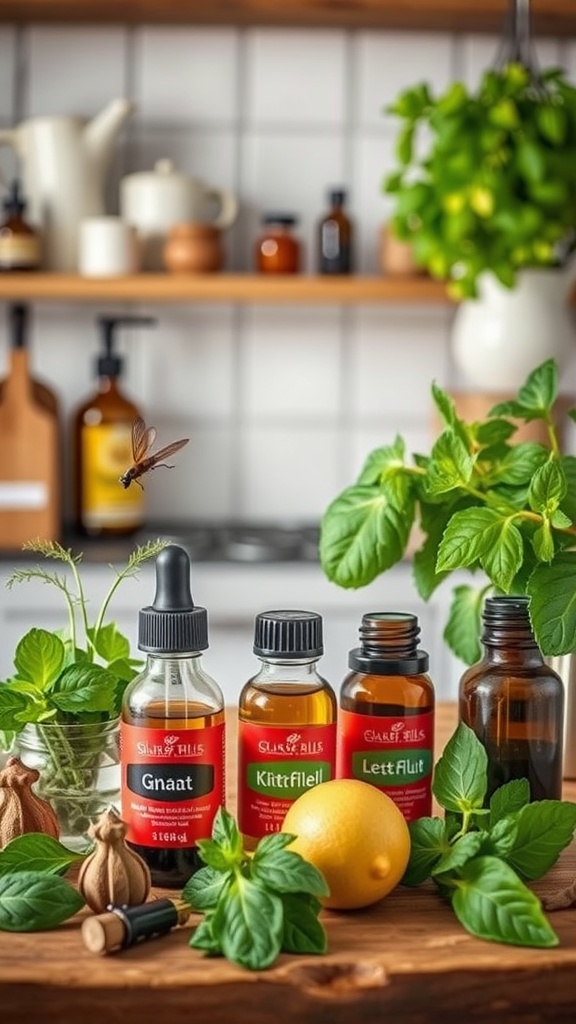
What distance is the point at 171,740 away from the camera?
2.69 ft

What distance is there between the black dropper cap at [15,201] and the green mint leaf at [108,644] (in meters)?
1.67

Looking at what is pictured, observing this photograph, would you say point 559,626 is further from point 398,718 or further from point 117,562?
point 117,562

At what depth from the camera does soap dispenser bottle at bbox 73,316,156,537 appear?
253cm

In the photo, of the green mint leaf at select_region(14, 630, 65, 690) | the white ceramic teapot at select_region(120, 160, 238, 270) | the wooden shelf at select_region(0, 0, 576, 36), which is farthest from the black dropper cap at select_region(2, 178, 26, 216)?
the green mint leaf at select_region(14, 630, 65, 690)

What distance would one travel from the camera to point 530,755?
92 centimetres

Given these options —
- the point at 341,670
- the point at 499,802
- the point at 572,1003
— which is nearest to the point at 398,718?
the point at 499,802

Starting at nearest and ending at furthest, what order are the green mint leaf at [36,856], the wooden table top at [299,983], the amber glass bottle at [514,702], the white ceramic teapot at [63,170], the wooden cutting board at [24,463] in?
1. the wooden table top at [299,983]
2. the green mint leaf at [36,856]
3. the amber glass bottle at [514,702]
4. the wooden cutting board at [24,463]
5. the white ceramic teapot at [63,170]

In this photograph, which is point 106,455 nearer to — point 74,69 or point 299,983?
point 74,69

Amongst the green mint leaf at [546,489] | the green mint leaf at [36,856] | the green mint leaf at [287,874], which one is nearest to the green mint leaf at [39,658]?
the green mint leaf at [36,856]

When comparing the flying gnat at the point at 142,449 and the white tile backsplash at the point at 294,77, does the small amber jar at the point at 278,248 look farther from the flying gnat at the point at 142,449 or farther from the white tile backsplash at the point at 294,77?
the flying gnat at the point at 142,449

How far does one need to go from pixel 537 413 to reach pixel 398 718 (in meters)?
0.27

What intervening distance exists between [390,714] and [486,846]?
0.11m

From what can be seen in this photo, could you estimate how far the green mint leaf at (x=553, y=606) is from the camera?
844 mm

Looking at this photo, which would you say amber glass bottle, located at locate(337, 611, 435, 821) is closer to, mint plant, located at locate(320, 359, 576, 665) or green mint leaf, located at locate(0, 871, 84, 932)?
mint plant, located at locate(320, 359, 576, 665)
